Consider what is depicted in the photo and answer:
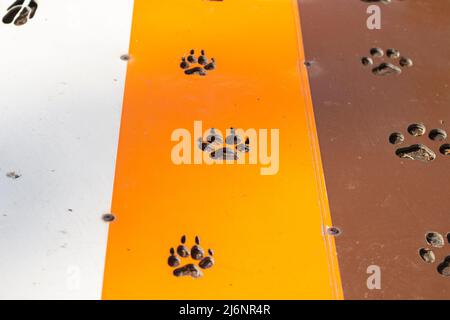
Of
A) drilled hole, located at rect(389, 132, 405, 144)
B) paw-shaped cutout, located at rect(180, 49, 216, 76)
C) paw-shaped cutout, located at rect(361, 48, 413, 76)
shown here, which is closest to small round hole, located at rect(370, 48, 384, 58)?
paw-shaped cutout, located at rect(361, 48, 413, 76)

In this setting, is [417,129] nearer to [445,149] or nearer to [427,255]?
[445,149]

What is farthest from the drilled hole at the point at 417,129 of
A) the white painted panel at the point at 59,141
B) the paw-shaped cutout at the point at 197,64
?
the white painted panel at the point at 59,141

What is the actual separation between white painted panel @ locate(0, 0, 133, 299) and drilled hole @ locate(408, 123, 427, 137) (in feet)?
2.64

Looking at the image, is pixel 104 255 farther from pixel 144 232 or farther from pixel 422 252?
pixel 422 252

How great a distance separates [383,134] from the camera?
5.92 ft

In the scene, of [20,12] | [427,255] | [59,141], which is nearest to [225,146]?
[59,141]

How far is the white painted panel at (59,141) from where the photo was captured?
149 centimetres

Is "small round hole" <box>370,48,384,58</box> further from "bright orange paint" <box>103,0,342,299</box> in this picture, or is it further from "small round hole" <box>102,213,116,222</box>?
"small round hole" <box>102,213,116,222</box>

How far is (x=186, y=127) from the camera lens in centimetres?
178

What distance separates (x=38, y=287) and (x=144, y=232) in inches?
10.6

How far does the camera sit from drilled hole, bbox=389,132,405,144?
1787mm

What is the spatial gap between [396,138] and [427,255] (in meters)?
0.37

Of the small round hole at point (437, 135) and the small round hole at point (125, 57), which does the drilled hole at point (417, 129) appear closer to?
the small round hole at point (437, 135)
